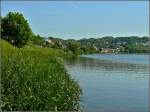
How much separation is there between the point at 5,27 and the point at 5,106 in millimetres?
67734

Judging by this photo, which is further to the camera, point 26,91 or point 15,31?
point 15,31

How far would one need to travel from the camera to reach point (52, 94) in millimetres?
14656

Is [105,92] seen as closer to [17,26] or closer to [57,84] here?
[57,84]

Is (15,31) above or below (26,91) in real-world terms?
above

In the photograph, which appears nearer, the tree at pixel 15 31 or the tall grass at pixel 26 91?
the tall grass at pixel 26 91

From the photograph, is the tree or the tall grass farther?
the tree

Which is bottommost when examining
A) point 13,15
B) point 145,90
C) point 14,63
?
point 145,90

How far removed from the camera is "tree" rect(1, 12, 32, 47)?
77750 mm

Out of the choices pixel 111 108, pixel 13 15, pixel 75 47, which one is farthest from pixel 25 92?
pixel 75 47

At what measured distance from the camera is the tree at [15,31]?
77.8m

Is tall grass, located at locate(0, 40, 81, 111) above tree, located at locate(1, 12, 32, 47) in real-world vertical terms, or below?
below

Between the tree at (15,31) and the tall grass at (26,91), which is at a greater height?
the tree at (15,31)

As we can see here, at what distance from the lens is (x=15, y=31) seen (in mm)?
78625

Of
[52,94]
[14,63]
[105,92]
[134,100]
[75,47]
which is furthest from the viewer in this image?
[75,47]
